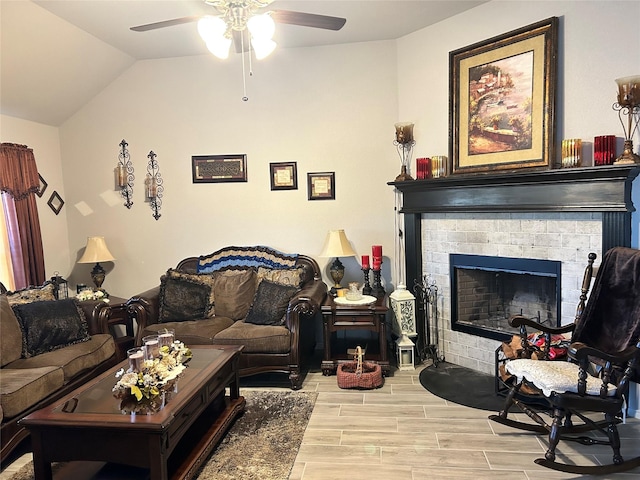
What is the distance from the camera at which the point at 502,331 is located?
372cm

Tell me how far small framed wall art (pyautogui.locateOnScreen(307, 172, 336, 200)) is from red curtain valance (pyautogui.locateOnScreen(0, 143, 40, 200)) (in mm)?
2645

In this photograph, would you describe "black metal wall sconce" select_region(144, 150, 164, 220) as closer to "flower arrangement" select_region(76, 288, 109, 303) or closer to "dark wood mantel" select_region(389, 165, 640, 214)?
"flower arrangement" select_region(76, 288, 109, 303)

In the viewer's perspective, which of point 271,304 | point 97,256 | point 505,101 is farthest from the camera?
point 97,256

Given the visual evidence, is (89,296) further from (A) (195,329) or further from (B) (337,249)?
(B) (337,249)

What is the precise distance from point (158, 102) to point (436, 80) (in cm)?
285

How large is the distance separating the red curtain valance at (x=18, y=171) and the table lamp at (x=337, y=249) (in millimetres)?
2832

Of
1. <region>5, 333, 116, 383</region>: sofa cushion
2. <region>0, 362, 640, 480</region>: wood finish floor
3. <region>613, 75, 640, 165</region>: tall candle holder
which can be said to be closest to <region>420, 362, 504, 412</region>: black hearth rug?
<region>0, 362, 640, 480</region>: wood finish floor

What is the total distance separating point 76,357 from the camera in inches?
130

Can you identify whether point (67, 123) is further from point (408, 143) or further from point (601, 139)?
point (601, 139)

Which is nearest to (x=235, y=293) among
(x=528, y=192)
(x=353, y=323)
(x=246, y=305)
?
(x=246, y=305)

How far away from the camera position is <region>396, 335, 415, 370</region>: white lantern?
13.0 ft

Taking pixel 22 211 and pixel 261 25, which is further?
pixel 22 211

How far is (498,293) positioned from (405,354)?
39.3 inches

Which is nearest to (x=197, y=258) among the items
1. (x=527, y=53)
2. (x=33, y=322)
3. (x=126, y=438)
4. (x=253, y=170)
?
(x=253, y=170)
